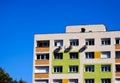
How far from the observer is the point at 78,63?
98.4 meters

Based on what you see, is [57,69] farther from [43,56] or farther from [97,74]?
[97,74]

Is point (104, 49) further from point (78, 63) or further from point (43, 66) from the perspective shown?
point (43, 66)

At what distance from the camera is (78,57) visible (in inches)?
3890

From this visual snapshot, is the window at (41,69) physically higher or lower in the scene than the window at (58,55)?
lower

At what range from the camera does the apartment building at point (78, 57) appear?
96812 millimetres

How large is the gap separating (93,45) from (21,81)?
1641 inches

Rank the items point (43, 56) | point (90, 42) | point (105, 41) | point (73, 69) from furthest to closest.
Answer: point (43, 56)
point (90, 42)
point (105, 41)
point (73, 69)

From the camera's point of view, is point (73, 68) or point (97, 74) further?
point (73, 68)

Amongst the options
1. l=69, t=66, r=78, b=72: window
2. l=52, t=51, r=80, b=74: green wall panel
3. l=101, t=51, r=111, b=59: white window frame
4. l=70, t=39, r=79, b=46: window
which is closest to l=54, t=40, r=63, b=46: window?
l=70, t=39, r=79, b=46: window

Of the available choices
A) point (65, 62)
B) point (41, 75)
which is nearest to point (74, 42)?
point (65, 62)

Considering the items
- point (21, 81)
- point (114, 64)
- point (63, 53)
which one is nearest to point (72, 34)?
point (63, 53)

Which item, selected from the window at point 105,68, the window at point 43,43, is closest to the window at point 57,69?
the window at point 43,43

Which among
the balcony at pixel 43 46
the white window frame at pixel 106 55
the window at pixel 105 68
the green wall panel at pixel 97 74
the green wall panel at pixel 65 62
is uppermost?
the balcony at pixel 43 46

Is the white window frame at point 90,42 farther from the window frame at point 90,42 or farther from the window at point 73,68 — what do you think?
the window at point 73,68
